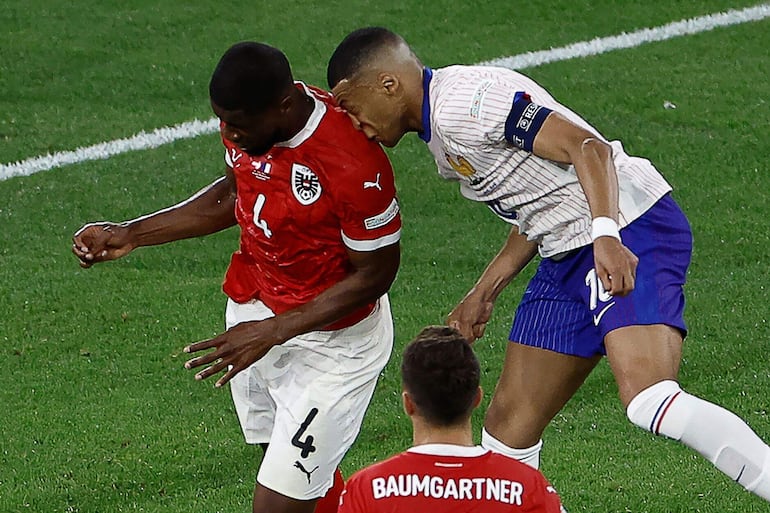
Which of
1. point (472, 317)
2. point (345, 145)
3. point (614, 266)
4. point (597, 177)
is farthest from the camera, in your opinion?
point (472, 317)

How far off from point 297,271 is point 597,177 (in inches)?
45.5

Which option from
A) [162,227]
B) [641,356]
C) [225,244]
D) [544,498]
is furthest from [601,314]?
[225,244]

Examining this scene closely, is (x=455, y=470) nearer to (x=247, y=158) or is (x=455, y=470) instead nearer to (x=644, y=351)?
(x=644, y=351)

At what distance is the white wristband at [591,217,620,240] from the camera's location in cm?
397

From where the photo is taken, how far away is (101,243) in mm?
5027

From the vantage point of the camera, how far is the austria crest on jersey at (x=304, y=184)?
451 centimetres

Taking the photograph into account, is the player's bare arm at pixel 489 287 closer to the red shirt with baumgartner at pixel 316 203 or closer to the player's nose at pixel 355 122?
the red shirt with baumgartner at pixel 316 203

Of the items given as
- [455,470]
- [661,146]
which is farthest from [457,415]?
[661,146]

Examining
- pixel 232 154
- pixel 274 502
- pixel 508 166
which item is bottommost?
pixel 274 502

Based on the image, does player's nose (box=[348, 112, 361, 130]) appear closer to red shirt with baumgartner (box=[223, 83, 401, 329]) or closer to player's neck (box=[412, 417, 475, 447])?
red shirt with baumgartner (box=[223, 83, 401, 329])

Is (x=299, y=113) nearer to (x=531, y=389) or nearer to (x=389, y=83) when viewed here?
(x=389, y=83)

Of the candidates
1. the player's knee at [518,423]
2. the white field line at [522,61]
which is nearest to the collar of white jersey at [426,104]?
the player's knee at [518,423]

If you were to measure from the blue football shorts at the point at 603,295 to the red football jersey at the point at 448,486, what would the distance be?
1.14 metres

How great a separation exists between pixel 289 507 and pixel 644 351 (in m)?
1.28
